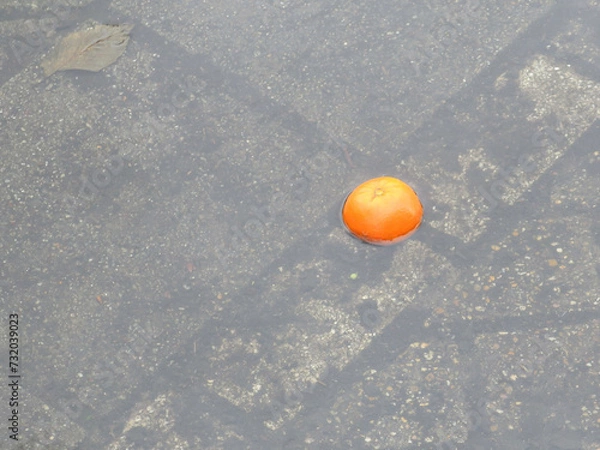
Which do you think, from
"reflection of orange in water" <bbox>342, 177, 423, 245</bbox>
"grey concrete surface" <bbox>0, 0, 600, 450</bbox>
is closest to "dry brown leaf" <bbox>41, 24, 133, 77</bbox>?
"grey concrete surface" <bbox>0, 0, 600, 450</bbox>

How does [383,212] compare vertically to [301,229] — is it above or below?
above

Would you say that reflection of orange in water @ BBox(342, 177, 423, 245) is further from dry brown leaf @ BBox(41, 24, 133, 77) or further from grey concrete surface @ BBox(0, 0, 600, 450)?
dry brown leaf @ BBox(41, 24, 133, 77)

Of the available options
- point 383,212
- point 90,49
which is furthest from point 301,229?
point 90,49

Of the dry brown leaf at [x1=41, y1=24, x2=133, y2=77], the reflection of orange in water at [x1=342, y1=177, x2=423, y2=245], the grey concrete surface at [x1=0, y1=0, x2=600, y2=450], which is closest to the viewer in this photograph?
the grey concrete surface at [x1=0, y1=0, x2=600, y2=450]

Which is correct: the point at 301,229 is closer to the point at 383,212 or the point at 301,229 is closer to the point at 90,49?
the point at 383,212

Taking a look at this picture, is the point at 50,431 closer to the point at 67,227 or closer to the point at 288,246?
the point at 67,227
